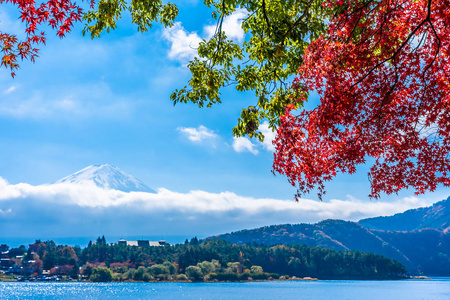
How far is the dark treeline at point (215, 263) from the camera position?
125 meters

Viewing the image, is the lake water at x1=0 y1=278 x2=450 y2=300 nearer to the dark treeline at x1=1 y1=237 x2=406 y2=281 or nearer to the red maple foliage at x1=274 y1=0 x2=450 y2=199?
the dark treeline at x1=1 y1=237 x2=406 y2=281

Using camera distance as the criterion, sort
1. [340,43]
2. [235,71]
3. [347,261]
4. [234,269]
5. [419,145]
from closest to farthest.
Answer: [340,43] → [419,145] → [235,71] → [234,269] → [347,261]

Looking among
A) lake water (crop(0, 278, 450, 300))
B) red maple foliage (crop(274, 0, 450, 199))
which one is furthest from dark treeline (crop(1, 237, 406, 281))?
red maple foliage (crop(274, 0, 450, 199))

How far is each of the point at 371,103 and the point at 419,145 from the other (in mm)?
1335

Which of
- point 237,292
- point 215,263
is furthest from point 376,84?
point 215,263

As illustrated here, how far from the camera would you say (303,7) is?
812 cm

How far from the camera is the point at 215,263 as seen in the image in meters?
124

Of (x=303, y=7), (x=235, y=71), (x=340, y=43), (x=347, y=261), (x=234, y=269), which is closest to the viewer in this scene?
(x=340, y=43)

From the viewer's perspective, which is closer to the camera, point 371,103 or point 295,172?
point 371,103

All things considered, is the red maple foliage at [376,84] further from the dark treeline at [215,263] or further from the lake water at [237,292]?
the dark treeline at [215,263]

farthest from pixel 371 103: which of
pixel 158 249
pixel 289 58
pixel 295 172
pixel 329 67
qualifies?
pixel 158 249

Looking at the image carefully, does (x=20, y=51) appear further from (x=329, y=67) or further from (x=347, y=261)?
(x=347, y=261)

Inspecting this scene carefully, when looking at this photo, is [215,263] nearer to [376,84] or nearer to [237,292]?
[237,292]

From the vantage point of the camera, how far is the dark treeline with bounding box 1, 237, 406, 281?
124688mm
